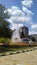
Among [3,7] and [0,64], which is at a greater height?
[3,7]

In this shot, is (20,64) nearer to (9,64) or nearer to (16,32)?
(9,64)

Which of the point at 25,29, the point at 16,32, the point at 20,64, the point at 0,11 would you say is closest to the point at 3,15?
the point at 0,11

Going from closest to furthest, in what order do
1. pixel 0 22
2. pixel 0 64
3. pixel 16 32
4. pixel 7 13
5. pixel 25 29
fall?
1. pixel 0 64
2. pixel 0 22
3. pixel 7 13
4. pixel 16 32
5. pixel 25 29

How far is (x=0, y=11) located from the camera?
35156mm

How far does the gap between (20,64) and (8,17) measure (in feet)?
91.1

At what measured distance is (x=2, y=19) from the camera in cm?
3381

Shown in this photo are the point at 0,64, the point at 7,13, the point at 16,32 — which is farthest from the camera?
the point at 16,32

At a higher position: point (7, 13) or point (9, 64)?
point (7, 13)

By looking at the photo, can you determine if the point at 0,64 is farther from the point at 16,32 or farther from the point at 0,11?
the point at 16,32

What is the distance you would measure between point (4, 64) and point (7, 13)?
2851 centimetres

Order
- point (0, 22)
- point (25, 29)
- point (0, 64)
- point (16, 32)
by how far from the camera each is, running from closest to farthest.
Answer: point (0, 64), point (0, 22), point (16, 32), point (25, 29)

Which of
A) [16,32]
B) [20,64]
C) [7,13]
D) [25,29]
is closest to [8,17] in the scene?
[7,13]

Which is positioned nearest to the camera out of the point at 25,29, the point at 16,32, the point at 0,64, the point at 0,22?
the point at 0,64

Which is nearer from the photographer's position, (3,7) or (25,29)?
(3,7)
